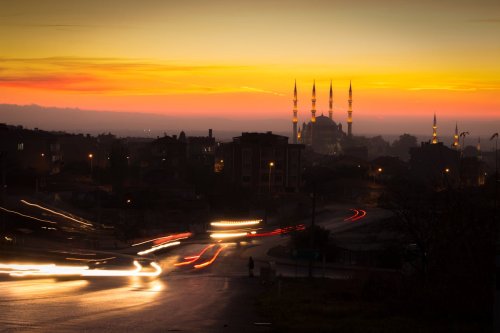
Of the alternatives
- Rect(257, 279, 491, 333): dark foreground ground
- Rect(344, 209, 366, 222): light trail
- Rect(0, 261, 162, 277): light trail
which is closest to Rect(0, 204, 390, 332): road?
Rect(0, 261, 162, 277): light trail

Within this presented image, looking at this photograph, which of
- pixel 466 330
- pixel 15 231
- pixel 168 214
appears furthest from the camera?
pixel 168 214

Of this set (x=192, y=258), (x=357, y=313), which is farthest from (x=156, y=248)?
(x=357, y=313)

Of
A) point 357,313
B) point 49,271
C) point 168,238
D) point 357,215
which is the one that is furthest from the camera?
point 357,215

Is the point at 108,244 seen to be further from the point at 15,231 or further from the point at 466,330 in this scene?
the point at 466,330

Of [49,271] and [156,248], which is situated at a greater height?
[49,271]

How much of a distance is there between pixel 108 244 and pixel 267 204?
29.1m

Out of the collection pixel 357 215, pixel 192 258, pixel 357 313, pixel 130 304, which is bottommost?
pixel 192 258

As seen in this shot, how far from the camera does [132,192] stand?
6694 cm

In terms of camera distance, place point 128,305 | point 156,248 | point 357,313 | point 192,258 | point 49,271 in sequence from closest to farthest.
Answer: point 357,313
point 128,305
point 49,271
point 192,258
point 156,248

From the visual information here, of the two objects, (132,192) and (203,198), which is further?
(203,198)

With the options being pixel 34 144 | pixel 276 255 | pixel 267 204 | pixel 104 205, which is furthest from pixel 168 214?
pixel 34 144

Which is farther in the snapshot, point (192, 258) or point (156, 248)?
point (156, 248)

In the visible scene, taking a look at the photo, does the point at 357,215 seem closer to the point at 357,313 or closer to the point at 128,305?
Answer: the point at 128,305

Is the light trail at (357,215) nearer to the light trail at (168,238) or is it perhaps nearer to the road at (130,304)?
the light trail at (168,238)
